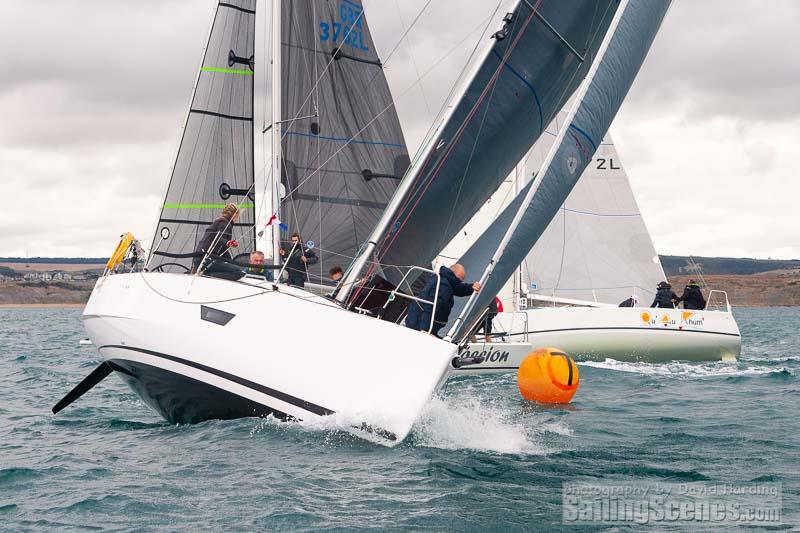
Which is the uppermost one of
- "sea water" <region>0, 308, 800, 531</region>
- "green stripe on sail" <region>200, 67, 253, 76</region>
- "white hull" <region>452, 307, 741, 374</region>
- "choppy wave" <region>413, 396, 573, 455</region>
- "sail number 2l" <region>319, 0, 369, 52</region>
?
"sail number 2l" <region>319, 0, 369, 52</region>

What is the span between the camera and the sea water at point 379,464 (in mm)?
5973

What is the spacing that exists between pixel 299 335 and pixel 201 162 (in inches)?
197

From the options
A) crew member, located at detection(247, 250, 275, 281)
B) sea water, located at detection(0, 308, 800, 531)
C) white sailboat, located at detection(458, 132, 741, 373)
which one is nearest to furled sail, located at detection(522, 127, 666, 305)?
white sailboat, located at detection(458, 132, 741, 373)

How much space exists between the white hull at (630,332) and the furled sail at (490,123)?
7.93 meters

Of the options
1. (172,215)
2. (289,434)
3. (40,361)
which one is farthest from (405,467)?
(40,361)

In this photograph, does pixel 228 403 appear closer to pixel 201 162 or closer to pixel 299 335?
pixel 299 335

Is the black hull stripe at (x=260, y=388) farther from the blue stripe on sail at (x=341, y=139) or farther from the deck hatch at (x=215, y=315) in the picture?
the blue stripe on sail at (x=341, y=139)

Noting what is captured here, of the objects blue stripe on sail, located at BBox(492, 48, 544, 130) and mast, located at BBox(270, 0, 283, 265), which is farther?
mast, located at BBox(270, 0, 283, 265)

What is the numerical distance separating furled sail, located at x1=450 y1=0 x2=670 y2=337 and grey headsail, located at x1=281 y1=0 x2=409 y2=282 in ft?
16.5

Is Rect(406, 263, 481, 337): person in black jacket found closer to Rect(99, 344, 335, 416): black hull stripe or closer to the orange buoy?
Rect(99, 344, 335, 416): black hull stripe

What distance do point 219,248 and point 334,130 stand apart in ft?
14.4

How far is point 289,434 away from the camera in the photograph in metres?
7.88

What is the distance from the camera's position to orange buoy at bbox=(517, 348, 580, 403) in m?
9.80

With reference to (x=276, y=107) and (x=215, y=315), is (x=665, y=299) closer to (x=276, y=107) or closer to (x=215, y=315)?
(x=276, y=107)
